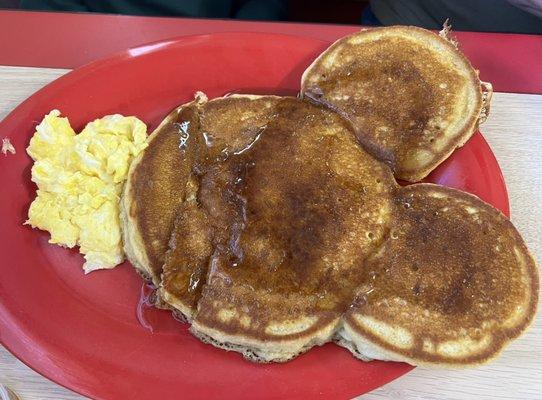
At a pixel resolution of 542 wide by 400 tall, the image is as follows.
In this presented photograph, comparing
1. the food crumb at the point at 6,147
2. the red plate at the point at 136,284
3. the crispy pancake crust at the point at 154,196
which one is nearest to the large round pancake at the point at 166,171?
the crispy pancake crust at the point at 154,196

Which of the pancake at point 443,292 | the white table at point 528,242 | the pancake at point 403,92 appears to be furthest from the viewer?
the pancake at point 403,92

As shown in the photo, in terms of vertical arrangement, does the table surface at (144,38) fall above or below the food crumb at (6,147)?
above

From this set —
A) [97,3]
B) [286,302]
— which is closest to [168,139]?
[286,302]

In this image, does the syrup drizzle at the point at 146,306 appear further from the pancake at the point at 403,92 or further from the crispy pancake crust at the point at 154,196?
the pancake at the point at 403,92

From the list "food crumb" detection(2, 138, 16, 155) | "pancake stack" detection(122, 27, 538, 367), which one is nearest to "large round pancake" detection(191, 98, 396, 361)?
"pancake stack" detection(122, 27, 538, 367)

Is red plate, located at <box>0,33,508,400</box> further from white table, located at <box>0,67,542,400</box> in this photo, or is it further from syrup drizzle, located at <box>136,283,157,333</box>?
white table, located at <box>0,67,542,400</box>

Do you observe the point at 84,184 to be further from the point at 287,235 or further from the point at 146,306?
the point at 287,235
